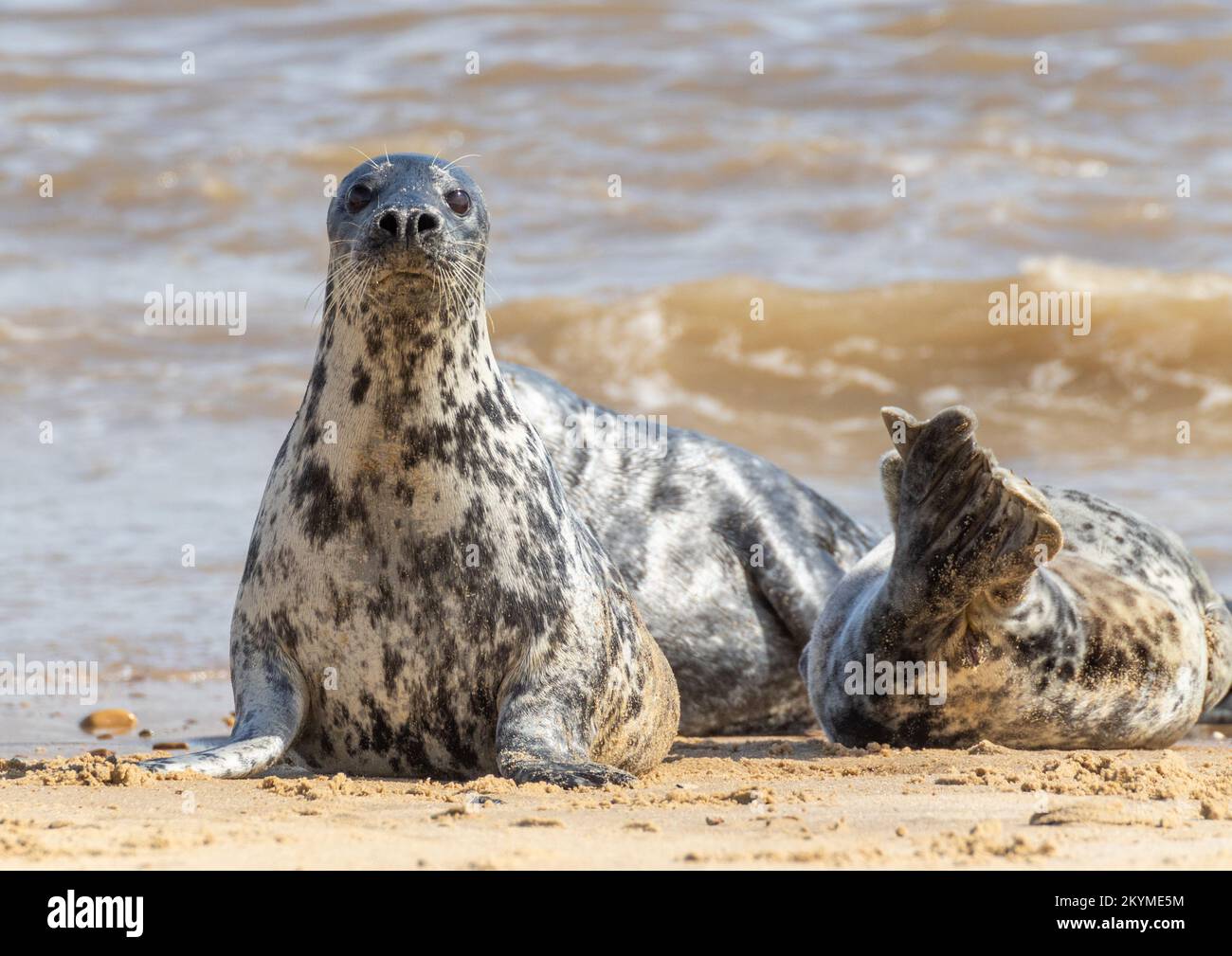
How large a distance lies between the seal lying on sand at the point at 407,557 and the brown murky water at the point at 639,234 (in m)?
2.69

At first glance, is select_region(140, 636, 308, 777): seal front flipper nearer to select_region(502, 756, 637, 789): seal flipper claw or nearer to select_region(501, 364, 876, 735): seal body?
select_region(502, 756, 637, 789): seal flipper claw

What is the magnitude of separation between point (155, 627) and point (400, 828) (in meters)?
4.44

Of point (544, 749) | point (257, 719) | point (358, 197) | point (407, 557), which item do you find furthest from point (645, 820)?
point (358, 197)

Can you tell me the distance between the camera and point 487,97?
1952 centimetres

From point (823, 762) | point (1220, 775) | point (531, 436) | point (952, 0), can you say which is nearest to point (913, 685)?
point (823, 762)

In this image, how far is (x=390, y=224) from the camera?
13.8ft

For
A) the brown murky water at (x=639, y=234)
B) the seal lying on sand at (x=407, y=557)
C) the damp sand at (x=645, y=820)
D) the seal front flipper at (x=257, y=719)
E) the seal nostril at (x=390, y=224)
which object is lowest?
the damp sand at (x=645, y=820)

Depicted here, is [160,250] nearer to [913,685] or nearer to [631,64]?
[631,64]

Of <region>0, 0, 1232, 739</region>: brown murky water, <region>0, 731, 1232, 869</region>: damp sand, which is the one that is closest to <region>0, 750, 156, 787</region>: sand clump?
<region>0, 731, 1232, 869</region>: damp sand

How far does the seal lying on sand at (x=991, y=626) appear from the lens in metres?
4.80

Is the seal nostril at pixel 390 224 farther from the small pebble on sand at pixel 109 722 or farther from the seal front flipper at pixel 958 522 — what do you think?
the small pebble on sand at pixel 109 722

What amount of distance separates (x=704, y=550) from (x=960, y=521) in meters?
1.65

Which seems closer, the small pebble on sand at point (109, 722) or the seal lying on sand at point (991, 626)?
the seal lying on sand at point (991, 626)

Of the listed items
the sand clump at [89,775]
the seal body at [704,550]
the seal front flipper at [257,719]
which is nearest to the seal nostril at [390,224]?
the seal front flipper at [257,719]
